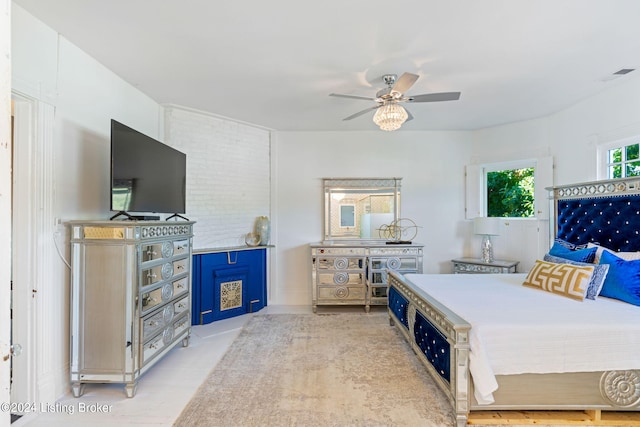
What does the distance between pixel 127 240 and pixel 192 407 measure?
1269mm

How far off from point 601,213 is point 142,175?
4.38 m

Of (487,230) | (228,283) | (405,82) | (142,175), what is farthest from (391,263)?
(142,175)

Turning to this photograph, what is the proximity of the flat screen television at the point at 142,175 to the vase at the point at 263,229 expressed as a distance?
1.28m

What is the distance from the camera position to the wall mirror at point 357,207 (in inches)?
189

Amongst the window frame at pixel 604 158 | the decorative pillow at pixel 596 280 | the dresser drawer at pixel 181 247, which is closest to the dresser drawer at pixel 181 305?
the dresser drawer at pixel 181 247

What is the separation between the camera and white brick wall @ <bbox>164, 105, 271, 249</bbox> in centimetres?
394

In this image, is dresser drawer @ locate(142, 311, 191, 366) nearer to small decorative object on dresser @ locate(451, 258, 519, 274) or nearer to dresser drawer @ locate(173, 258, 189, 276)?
dresser drawer @ locate(173, 258, 189, 276)

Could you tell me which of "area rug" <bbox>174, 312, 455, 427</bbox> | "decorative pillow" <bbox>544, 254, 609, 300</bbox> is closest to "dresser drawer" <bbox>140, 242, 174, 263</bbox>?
"area rug" <bbox>174, 312, 455, 427</bbox>

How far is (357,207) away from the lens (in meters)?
4.80

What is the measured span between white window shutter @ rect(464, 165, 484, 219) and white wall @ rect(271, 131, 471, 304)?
0.09m

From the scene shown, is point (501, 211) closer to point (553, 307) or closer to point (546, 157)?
point (546, 157)

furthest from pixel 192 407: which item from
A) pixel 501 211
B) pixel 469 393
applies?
pixel 501 211

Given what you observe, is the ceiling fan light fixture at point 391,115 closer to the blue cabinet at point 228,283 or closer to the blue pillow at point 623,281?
the blue pillow at point 623,281

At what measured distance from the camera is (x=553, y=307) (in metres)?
2.25
